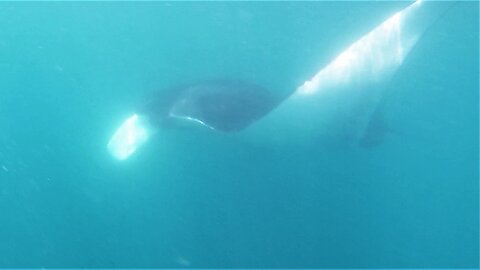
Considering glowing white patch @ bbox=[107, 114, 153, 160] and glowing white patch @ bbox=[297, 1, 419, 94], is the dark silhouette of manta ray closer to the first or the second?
glowing white patch @ bbox=[107, 114, 153, 160]

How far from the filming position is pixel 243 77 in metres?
8.82

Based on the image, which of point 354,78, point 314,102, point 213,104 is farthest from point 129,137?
point 354,78

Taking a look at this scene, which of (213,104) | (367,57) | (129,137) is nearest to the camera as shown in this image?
(367,57)

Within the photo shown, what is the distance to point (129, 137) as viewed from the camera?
8148 mm

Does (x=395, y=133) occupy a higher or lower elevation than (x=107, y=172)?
higher

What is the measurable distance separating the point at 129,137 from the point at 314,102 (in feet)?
8.40

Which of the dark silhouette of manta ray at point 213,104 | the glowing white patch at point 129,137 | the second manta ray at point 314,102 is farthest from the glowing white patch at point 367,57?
the glowing white patch at point 129,137

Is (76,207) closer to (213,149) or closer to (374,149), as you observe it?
(213,149)

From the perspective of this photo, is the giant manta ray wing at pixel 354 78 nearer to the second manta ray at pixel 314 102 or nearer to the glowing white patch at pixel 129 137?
the second manta ray at pixel 314 102

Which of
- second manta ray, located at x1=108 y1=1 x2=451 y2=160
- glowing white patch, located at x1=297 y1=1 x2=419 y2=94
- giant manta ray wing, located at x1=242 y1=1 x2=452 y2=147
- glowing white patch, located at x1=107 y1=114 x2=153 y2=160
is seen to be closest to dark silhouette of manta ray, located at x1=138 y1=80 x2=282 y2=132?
second manta ray, located at x1=108 y1=1 x2=451 y2=160

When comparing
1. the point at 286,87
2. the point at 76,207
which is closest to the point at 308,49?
the point at 286,87

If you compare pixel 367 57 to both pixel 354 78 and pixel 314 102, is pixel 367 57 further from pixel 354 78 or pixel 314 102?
pixel 314 102

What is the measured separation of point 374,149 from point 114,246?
3.72 meters

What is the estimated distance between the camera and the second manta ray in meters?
7.52
